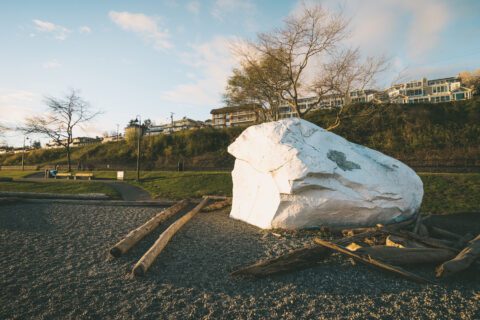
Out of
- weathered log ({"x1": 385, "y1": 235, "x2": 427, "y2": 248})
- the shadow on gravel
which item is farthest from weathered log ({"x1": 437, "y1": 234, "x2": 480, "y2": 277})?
the shadow on gravel

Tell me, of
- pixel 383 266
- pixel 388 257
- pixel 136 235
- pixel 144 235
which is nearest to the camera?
pixel 383 266

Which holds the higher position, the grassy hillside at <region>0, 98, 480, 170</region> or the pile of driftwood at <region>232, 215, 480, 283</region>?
the grassy hillside at <region>0, 98, 480, 170</region>

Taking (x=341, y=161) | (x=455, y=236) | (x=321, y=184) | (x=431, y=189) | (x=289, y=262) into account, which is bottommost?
(x=455, y=236)

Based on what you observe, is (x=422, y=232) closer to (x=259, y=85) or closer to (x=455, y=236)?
(x=455, y=236)

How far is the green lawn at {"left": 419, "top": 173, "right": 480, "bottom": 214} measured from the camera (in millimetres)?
12037

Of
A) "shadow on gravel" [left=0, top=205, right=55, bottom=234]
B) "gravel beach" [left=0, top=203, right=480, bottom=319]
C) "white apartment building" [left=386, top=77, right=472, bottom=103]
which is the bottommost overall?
"gravel beach" [left=0, top=203, right=480, bottom=319]

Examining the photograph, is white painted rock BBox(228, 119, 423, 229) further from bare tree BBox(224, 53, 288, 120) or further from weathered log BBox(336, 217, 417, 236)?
bare tree BBox(224, 53, 288, 120)

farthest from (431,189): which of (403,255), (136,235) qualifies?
(136,235)

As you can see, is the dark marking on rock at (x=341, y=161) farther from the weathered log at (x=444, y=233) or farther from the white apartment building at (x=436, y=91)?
the white apartment building at (x=436, y=91)

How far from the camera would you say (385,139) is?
30453mm

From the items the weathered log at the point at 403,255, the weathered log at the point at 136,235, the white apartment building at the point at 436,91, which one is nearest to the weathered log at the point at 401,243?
the weathered log at the point at 403,255

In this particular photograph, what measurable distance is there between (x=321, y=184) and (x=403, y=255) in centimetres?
272

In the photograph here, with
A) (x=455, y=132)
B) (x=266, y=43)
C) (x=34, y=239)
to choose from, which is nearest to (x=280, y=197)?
(x=34, y=239)

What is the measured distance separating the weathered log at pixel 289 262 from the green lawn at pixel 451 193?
1023 centimetres
